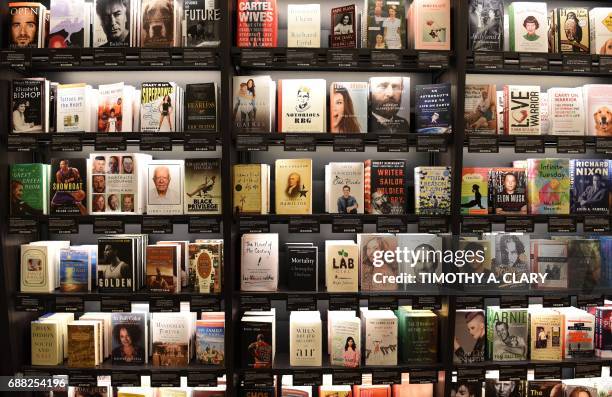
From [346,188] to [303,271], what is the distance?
604mm

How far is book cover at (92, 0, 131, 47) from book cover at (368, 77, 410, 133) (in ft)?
5.44

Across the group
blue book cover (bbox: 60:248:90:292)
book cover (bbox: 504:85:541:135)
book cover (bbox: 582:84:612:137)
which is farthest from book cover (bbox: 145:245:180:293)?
book cover (bbox: 582:84:612:137)

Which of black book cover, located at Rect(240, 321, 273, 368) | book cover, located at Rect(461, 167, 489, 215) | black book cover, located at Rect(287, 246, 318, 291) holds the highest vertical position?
book cover, located at Rect(461, 167, 489, 215)

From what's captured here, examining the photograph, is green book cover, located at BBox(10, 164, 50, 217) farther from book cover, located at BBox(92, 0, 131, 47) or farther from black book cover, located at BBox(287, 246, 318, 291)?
black book cover, located at BBox(287, 246, 318, 291)

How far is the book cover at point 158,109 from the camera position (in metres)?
3.19

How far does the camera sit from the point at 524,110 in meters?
3.27

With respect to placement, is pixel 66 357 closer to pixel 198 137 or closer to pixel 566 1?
pixel 198 137

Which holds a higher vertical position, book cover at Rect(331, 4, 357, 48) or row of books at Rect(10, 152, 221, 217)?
book cover at Rect(331, 4, 357, 48)

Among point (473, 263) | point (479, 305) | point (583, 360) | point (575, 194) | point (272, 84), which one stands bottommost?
point (583, 360)

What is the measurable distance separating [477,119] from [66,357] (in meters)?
3.13

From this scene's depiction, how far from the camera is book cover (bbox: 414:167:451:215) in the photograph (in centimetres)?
319

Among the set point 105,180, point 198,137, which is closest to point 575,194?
point 198,137

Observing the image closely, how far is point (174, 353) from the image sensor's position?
10.5 ft

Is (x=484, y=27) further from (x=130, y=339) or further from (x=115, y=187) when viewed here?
(x=130, y=339)
